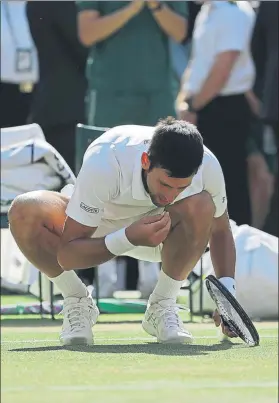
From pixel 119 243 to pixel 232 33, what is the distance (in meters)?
4.40

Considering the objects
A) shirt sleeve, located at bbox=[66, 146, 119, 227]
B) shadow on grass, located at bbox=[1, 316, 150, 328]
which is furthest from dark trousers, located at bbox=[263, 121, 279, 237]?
shirt sleeve, located at bbox=[66, 146, 119, 227]

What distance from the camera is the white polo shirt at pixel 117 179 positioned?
5.10 m

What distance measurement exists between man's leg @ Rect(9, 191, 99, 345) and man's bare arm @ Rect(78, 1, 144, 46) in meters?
3.17

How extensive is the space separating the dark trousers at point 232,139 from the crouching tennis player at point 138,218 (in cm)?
368

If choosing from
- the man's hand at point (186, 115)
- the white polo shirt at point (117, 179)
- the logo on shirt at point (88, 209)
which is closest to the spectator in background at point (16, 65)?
the man's hand at point (186, 115)

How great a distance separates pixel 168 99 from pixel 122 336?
294cm

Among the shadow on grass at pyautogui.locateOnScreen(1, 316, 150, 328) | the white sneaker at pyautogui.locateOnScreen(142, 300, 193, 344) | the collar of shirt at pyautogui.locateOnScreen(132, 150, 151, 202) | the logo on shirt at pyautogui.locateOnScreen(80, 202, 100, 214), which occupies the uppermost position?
the collar of shirt at pyautogui.locateOnScreen(132, 150, 151, 202)

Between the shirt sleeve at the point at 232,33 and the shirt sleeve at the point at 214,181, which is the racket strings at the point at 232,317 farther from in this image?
the shirt sleeve at the point at 232,33

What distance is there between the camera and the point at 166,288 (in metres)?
5.59

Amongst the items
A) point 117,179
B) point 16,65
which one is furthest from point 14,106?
point 117,179

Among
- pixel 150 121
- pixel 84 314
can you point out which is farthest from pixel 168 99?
pixel 84 314

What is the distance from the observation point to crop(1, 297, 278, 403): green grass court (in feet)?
11.6

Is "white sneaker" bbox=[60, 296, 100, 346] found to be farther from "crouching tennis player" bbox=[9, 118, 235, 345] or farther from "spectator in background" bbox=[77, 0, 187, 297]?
"spectator in background" bbox=[77, 0, 187, 297]

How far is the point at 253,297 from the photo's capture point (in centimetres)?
761
